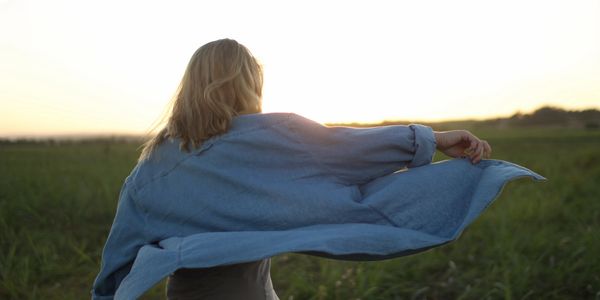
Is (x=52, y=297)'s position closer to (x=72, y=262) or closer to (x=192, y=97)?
(x=72, y=262)

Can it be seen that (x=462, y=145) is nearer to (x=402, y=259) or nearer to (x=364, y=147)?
(x=364, y=147)

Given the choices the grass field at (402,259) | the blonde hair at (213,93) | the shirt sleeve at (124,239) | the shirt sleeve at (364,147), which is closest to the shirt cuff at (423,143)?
the shirt sleeve at (364,147)

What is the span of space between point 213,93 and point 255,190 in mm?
315

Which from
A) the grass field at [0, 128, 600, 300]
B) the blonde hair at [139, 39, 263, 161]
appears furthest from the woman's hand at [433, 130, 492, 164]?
the grass field at [0, 128, 600, 300]

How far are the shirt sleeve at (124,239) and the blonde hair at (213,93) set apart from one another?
0.21 metres

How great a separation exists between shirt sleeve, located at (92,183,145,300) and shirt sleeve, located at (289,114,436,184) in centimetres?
58

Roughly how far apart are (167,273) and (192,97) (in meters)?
0.52

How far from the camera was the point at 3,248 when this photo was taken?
4.11 meters

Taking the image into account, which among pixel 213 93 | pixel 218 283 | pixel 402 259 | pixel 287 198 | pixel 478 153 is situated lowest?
pixel 402 259

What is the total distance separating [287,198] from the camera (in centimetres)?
152

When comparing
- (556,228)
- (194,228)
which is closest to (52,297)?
(194,228)

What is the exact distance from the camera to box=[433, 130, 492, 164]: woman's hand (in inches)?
64.4

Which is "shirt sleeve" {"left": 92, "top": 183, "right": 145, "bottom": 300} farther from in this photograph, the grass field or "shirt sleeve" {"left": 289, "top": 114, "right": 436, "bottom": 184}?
the grass field

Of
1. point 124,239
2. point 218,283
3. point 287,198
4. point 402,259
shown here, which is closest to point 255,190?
point 287,198
